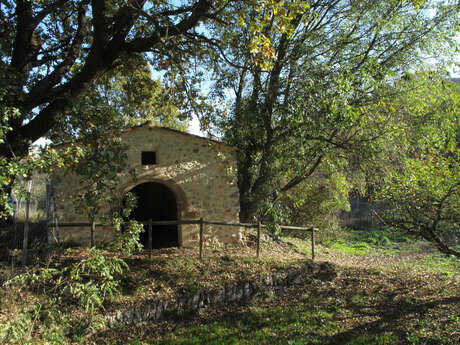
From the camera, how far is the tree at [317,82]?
28.1 feet

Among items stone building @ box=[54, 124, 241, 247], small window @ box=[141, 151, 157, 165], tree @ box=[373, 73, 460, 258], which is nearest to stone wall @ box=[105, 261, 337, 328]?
stone building @ box=[54, 124, 241, 247]

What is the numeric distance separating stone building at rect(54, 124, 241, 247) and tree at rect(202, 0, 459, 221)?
2.76 ft

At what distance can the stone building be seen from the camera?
8617mm

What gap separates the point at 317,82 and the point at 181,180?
442cm

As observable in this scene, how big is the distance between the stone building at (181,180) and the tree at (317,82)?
84cm

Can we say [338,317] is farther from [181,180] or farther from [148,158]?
[148,158]

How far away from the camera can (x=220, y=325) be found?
653cm

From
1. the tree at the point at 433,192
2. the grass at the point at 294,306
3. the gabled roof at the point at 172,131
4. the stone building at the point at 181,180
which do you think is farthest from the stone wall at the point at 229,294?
the gabled roof at the point at 172,131

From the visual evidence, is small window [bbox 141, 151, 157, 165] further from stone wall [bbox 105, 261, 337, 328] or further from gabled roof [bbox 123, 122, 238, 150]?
stone wall [bbox 105, 261, 337, 328]

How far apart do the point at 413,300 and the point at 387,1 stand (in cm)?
761

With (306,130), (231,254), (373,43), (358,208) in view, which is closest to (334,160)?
(306,130)

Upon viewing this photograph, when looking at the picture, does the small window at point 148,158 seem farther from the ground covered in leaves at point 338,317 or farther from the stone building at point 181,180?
the ground covered in leaves at point 338,317

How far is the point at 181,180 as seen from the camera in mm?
9547

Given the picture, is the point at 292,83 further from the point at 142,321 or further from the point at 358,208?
the point at 358,208
